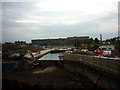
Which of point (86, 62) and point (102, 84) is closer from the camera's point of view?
point (102, 84)

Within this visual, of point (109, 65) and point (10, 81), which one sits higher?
point (109, 65)

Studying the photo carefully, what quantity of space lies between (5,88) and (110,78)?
800cm

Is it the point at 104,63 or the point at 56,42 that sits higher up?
the point at 56,42

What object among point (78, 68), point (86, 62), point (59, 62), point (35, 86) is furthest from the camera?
point (59, 62)

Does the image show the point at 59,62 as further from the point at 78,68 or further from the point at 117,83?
the point at 117,83

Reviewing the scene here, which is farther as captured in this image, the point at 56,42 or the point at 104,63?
the point at 56,42

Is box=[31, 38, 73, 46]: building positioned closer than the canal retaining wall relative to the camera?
No

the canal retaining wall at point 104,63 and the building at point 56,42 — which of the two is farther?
the building at point 56,42

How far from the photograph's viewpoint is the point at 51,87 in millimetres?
11492

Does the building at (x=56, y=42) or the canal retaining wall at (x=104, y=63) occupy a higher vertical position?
the building at (x=56, y=42)

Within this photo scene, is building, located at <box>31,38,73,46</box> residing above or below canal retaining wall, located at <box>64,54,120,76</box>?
above

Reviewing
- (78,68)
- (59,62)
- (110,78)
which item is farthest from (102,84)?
(59,62)

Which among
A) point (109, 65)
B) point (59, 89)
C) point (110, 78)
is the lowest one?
point (59, 89)

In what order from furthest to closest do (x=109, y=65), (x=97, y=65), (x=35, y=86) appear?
1. (x=97, y=65)
2. (x=109, y=65)
3. (x=35, y=86)
